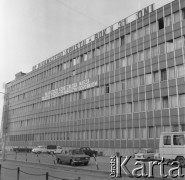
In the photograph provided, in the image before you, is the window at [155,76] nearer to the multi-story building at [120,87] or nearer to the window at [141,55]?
the multi-story building at [120,87]

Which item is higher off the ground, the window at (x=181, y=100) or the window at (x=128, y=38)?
the window at (x=128, y=38)

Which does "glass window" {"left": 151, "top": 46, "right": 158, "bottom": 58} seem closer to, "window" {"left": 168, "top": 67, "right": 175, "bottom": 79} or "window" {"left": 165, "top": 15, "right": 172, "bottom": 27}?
"window" {"left": 165, "top": 15, "right": 172, "bottom": 27}

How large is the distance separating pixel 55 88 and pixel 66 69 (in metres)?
6.23

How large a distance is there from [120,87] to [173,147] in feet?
87.2

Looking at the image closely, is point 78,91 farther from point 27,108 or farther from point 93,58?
point 27,108

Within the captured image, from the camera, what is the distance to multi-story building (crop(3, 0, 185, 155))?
4169 cm

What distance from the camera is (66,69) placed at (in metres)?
68.4

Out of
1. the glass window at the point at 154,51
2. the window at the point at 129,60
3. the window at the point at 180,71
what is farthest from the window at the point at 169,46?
the window at the point at 129,60

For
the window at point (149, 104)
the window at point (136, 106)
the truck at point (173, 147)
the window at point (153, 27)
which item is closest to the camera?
the truck at point (173, 147)

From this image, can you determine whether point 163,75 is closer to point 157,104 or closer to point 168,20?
point 157,104

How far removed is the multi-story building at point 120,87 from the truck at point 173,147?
1415cm

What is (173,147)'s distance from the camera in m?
24.7

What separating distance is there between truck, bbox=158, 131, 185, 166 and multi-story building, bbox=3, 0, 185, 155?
1415cm

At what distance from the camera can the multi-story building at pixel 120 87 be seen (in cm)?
4169
